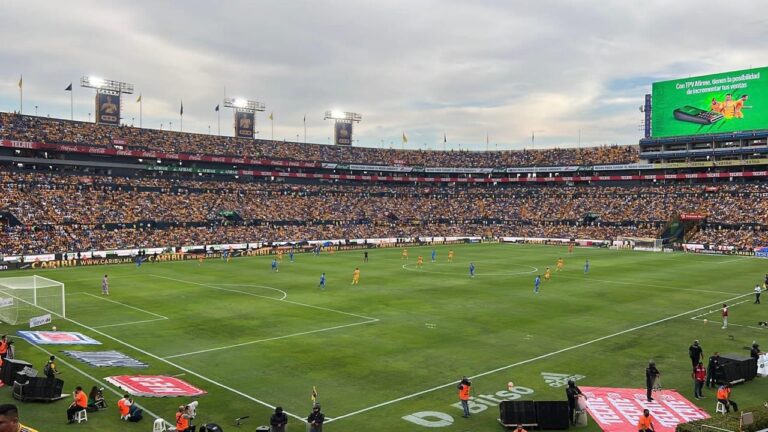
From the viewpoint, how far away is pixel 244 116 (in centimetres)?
11669

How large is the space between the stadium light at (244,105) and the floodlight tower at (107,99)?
21.2 meters

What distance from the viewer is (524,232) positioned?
4656 inches

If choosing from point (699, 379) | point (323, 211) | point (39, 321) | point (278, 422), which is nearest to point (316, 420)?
point (278, 422)

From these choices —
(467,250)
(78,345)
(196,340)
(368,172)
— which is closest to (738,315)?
(196,340)

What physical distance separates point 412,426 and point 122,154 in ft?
284

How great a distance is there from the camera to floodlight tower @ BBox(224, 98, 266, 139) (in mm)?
115019

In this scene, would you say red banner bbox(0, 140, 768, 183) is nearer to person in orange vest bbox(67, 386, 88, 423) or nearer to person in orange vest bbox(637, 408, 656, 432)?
person in orange vest bbox(67, 386, 88, 423)

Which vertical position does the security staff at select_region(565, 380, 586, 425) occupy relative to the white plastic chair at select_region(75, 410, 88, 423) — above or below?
above

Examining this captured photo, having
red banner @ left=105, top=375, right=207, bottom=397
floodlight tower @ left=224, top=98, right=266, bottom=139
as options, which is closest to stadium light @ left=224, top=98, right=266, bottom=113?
floodlight tower @ left=224, top=98, right=266, bottom=139

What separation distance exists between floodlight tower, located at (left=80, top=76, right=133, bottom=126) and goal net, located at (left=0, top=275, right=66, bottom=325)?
6529 cm

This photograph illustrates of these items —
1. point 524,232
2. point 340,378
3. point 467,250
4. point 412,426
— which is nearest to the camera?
point 412,426

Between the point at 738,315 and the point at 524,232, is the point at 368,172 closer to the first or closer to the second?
the point at 524,232

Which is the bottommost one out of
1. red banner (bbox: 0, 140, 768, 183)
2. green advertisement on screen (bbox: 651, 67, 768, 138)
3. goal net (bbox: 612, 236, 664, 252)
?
goal net (bbox: 612, 236, 664, 252)

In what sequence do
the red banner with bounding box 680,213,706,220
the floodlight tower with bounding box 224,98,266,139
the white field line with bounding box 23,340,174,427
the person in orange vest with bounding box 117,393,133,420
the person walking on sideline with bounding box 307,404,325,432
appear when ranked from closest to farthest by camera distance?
1. the person walking on sideline with bounding box 307,404,325,432
2. the person in orange vest with bounding box 117,393,133,420
3. the white field line with bounding box 23,340,174,427
4. the red banner with bounding box 680,213,706,220
5. the floodlight tower with bounding box 224,98,266,139
